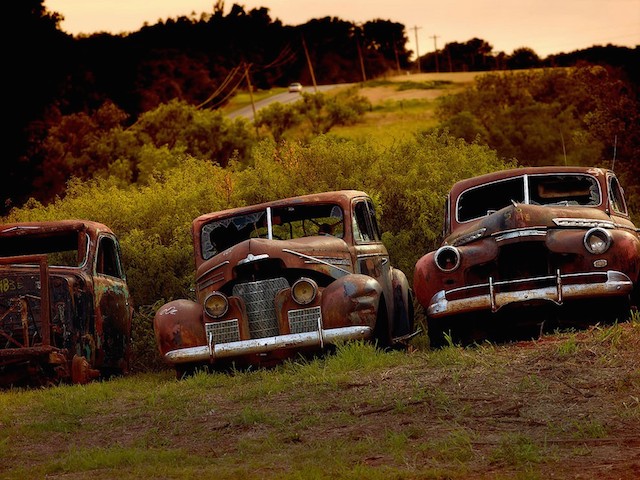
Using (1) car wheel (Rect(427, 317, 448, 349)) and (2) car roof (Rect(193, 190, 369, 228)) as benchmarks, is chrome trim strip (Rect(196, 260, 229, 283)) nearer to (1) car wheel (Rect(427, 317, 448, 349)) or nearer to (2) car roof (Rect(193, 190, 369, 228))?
(2) car roof (Rect(193, 190, 369, 228))

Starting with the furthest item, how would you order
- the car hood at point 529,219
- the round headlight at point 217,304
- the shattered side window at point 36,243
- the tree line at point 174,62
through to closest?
the tree line at point 174,62, the shattered side window at point 36,243, the round headlight at point 217,304, the car hood at point 529,219

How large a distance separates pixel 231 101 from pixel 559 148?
49.8 meters

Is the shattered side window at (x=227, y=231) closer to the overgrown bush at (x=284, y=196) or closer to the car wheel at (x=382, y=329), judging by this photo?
the car wheel at (x=382, y=329)

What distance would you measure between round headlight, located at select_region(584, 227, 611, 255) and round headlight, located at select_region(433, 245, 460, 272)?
122 cm

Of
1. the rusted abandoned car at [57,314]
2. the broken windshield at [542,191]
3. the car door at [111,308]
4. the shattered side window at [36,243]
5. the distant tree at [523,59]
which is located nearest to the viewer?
the rusted abandoned car at [57,314]

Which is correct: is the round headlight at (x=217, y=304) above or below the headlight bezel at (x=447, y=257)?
below

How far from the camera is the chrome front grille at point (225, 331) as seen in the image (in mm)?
11906

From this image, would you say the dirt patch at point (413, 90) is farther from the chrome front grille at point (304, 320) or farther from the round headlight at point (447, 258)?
the chrome front grille at point (304, 320)

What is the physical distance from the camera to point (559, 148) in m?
52.6

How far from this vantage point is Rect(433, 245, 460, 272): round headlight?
1184 cm

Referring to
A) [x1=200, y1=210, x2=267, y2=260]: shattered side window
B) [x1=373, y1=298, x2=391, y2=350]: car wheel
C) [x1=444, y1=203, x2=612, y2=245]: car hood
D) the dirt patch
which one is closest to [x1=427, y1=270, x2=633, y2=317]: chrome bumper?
[x1=444, y1=203, x2=612, y2=245]: car hood

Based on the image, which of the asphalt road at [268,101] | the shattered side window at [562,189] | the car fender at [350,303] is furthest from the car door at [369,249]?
the asphalt road at [268,101]

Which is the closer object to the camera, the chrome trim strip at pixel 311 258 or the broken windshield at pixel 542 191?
the chrome trim strip at pixel 311 258

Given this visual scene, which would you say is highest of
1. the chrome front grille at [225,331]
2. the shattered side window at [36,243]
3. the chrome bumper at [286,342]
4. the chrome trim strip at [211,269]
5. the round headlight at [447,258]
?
the shattered side window at [36,243]
